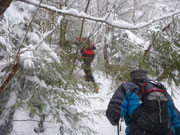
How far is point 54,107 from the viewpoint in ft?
7.28

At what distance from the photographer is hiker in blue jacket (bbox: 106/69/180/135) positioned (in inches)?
71.3

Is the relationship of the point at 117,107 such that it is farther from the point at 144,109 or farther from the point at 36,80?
the point at 36,80

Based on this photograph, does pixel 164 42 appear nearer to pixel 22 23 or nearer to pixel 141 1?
pixel 22 23

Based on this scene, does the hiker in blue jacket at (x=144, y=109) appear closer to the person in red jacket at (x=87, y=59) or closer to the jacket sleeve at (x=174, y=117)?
the jacket sleeve at (x=174, y=117)

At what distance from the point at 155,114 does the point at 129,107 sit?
0.32 metres

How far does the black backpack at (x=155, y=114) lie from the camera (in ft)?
5.92

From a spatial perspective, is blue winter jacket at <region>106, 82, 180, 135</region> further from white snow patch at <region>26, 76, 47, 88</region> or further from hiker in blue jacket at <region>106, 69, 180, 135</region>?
white snow patch at <region>26, 76, 47, 88</region>

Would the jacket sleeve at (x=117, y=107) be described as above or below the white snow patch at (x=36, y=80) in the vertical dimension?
below

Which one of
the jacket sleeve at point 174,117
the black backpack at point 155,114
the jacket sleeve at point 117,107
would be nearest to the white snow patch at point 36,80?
the jacket sleeve at point 117,107

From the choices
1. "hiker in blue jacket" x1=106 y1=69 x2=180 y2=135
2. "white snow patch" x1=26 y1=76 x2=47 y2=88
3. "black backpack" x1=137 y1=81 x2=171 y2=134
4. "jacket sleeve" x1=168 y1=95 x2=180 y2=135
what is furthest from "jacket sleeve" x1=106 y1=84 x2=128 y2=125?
"white snow patch" x1=26 y1=76 x2=47 y2=88

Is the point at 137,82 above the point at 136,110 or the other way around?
above

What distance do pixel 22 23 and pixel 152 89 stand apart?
6.68ft

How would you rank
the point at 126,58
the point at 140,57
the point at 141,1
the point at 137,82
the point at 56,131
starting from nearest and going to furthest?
the point at 137,82
the point at 56,131
the point at 140,57
the point at 126,58
the point at 141,1

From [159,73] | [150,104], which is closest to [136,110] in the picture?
[150,104]
